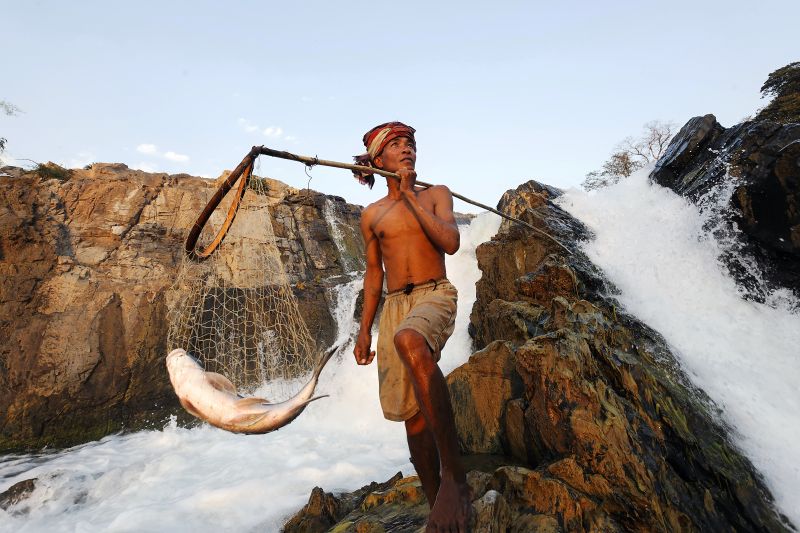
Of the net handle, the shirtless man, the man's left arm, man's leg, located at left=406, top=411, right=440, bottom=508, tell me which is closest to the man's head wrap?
the shirtless man

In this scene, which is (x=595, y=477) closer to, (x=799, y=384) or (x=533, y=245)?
(x=799, y=384)

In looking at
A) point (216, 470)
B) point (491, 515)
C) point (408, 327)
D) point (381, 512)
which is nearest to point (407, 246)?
point (408, 327)

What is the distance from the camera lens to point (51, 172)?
424 inches

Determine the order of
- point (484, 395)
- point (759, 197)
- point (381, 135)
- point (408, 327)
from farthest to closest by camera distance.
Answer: point (759, 197)
point (484, 395)
point (381, 135)
point (408, 327)

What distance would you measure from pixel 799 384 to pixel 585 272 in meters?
2.65

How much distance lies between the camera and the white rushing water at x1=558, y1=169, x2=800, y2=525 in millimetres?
3727

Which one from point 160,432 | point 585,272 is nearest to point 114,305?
point 160,432

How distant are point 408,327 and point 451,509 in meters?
0.82

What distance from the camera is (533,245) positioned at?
702 cm

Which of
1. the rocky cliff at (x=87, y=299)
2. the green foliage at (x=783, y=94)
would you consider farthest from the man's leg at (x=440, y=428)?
the green foliage at (x=783, y=94)

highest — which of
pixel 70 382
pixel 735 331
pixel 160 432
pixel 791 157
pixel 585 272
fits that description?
pixel 791 157

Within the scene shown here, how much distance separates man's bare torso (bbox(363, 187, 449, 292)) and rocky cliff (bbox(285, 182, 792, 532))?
3.95 ft

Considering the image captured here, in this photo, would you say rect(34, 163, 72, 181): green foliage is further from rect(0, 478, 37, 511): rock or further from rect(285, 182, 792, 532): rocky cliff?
rect(285, 182, 792, 532): rocky cliff

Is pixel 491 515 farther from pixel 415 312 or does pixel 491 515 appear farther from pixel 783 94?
pixel 783 94
